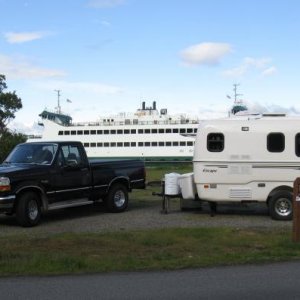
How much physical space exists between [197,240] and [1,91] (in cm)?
6379

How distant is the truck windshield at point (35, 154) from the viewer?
14.0 m

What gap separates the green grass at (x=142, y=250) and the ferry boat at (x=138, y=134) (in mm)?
74220

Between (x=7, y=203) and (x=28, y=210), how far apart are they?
0.58 metres

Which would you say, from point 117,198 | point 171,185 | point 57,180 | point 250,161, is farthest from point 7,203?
point 250,161

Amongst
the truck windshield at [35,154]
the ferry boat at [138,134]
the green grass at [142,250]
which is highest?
the ferry boat at [138,134]

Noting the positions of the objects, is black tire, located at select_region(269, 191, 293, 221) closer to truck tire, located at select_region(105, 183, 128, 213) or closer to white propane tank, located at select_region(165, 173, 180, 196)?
white propane tank, located at select_region(165, 173, 180, 196)

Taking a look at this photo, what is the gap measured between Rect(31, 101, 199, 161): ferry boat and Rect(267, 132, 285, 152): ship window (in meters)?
71.2

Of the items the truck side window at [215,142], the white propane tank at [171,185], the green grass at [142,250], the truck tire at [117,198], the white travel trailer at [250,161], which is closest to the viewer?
the green grass at [142,250]

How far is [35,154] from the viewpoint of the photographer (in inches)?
558

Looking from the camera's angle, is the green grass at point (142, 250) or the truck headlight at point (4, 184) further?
the truck headlight at point (4, 184)

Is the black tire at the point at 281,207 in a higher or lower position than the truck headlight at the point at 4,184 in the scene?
lower

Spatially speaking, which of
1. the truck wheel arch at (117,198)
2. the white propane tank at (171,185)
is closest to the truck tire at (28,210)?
the truck wheel arch at (117,198)

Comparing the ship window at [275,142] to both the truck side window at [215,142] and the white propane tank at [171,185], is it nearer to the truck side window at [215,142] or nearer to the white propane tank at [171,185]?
the truck side window at [215,142]

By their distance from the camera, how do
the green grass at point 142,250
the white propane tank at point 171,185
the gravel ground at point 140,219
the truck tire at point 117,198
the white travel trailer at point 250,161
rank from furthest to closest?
1. the truck tire at point 117,198
2. the white propane tank at point 171,185
3. the white travel trailer at point 250,161
4. the gravel ground at point 140,219
5. the green grass at point 142,250
